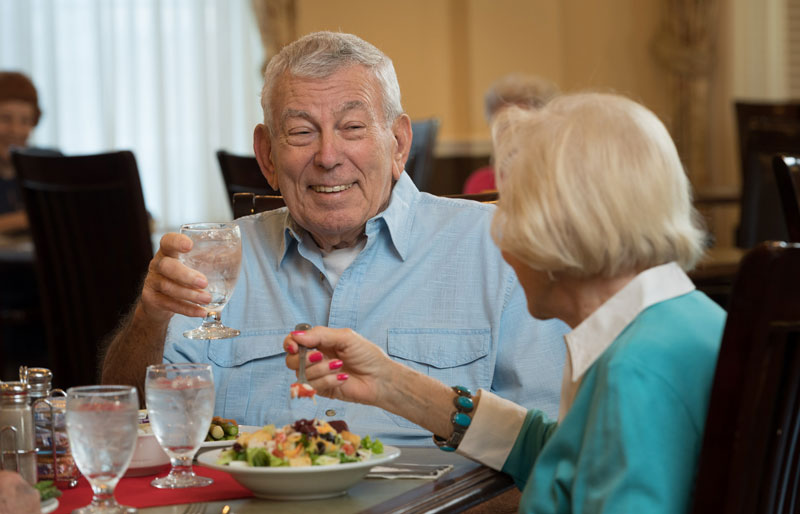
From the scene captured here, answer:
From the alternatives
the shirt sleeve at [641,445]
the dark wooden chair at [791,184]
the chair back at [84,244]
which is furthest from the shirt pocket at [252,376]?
the chair back at [84,244]

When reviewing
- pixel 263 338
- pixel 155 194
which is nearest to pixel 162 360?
pixel 263 338

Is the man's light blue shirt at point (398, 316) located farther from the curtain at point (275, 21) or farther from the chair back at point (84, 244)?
the curtain at point (275, 21)

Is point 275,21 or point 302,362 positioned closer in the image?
point 302,362

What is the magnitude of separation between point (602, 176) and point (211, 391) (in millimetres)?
506

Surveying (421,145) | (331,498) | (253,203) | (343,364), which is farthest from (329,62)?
(421,145)

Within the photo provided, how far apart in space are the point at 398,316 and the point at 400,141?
390 millimetres

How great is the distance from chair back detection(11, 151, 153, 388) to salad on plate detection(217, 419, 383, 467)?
68.1 inches

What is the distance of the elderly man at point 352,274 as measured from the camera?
1812 mm

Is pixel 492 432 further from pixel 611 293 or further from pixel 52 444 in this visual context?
pixel 52 444

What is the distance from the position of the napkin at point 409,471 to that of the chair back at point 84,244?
5.65 ft

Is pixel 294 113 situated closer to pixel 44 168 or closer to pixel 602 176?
pixel 602 176

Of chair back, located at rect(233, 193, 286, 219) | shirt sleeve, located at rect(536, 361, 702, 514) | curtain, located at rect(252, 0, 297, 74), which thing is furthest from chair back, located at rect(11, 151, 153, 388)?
curtain, located at rect(252, 0, 297, 74)

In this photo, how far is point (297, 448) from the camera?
124 centimetres

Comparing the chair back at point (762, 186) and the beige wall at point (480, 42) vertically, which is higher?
the beige wall at point (480, 42)
